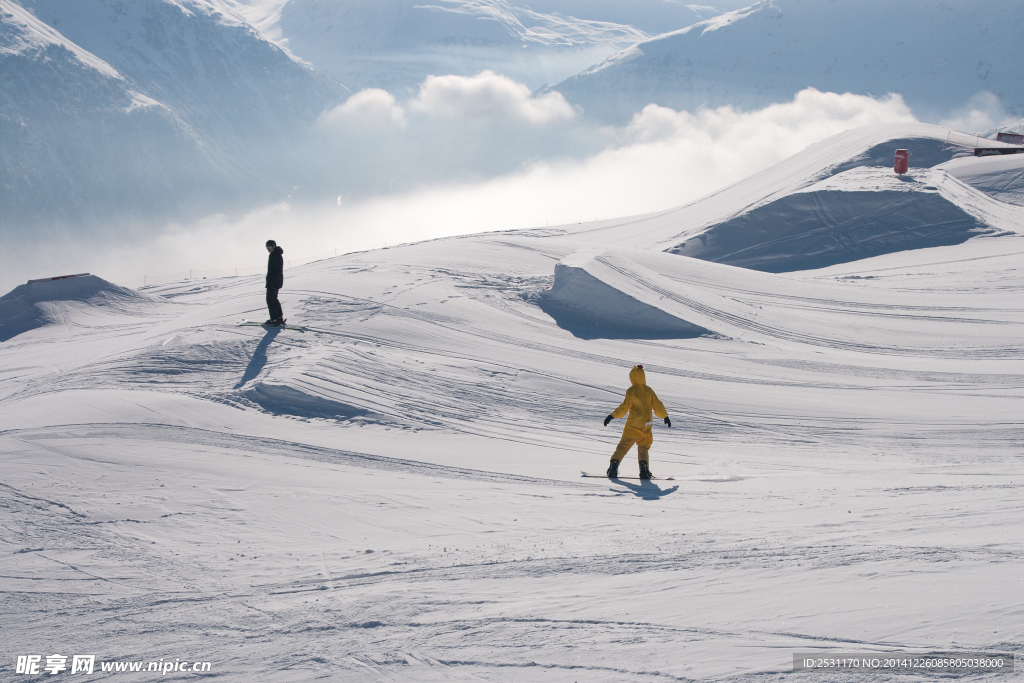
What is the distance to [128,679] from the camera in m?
3.89

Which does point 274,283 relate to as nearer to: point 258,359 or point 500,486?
point 258,359

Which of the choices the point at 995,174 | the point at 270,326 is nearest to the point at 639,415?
the point at 270,326

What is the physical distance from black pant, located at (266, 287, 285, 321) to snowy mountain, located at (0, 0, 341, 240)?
169300 mm

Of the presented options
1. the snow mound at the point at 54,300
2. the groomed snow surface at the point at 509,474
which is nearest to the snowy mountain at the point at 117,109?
the snow mound at the point at 54,300

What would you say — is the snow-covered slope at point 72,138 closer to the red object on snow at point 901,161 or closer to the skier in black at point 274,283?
the red object on snow at point 901,161

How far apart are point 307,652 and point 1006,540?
440 centimetres

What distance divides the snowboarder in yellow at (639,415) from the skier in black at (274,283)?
5.09 metres

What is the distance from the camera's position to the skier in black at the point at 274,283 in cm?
940

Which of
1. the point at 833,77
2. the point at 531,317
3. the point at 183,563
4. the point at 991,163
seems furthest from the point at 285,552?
the point at 833,77

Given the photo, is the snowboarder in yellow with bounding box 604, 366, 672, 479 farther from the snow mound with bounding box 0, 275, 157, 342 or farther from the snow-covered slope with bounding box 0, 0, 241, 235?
the snow-covered slope with bounding box 0, 0, 241, 235

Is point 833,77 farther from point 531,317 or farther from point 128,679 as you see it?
point 128,679

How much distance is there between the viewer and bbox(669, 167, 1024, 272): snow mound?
62.5ft

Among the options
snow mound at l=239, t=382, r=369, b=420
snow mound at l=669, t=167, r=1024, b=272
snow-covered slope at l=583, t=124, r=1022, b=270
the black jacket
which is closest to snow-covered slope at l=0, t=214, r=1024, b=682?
snow mound at l=239, t=382, r=369, b=420

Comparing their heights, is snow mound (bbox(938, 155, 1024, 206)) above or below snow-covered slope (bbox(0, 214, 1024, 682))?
above
